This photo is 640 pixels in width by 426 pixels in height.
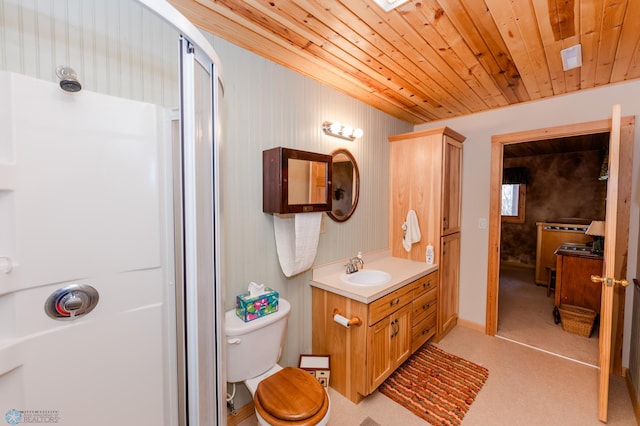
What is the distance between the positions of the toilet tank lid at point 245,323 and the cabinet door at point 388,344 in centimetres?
63

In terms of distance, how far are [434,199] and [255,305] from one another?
1.96 m

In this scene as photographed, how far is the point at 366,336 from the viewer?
1751 millimetres

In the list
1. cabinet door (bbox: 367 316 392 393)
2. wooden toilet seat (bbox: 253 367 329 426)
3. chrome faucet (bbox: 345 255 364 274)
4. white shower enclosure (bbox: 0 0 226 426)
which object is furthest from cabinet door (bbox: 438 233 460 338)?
white shower enclosure (bbox: 0 0 226 426)

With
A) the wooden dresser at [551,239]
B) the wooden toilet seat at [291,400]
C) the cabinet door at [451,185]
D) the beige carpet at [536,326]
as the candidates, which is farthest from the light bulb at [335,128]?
the wooden dresser at [551,239]

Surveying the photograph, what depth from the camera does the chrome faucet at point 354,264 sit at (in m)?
2.28

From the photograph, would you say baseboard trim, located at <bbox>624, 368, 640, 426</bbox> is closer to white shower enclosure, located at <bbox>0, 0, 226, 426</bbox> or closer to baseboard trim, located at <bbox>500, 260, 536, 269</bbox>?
white shower enclosure, located at <bbox>0, 0, 226, 426</bbox>

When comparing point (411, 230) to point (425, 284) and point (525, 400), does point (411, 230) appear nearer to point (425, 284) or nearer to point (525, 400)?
point (425, 284)

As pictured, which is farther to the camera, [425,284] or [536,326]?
[536,326]

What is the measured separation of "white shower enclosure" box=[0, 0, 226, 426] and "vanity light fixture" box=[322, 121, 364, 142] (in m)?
1.21

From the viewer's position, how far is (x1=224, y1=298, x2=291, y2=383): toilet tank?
4.68 feet

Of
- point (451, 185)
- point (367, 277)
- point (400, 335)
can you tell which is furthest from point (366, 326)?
point (451, 185)

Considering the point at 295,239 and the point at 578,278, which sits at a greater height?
the point at 295,239

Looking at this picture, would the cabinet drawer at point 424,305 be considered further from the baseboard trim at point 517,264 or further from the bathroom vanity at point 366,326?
the baseboard trim at point 517,264

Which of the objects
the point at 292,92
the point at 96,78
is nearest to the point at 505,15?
the point at 292,92
